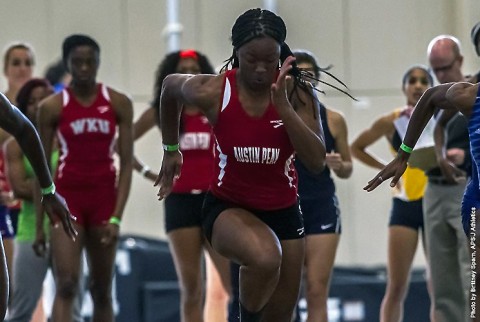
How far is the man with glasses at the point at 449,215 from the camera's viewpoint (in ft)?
27.3

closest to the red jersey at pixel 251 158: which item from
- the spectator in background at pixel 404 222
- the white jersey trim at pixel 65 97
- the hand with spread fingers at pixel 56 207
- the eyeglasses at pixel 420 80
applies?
the hand with spread fingers at pixel 56 207

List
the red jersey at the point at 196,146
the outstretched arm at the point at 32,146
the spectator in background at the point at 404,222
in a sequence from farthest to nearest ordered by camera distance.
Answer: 1. the spectator in background at the point at 404,222
2. the red jersey at the point at 196,146
3. the outstretched arm at the point at 32,146

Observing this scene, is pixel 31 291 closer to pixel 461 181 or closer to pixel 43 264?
pixel 43 264

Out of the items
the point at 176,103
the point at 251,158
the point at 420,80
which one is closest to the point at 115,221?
the point at 176,103

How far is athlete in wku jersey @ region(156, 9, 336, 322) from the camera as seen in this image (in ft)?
20.2

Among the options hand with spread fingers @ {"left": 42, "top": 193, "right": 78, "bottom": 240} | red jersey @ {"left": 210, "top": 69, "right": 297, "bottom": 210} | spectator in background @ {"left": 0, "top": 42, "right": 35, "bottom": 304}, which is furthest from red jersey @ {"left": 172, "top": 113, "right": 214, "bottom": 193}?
hand with spread fingers @ {"left": 42, "top": 193, "right": 78, "bottom": 240}

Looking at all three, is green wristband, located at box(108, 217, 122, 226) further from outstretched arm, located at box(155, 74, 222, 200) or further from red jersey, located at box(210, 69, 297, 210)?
red jersey, located at box(210, 69, 297, 210)

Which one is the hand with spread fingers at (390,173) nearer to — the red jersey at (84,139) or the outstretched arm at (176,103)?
the outstretched arm at (176,103)

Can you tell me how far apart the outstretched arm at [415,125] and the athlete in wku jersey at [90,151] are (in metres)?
2.14

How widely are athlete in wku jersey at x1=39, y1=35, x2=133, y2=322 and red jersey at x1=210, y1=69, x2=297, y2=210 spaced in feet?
5.55

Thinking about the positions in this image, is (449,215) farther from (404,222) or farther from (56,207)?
(56,207)

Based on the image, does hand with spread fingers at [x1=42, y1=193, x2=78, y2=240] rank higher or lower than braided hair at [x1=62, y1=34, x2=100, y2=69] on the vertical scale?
lower

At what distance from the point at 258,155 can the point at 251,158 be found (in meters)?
0.04

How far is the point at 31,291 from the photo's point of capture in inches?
328
